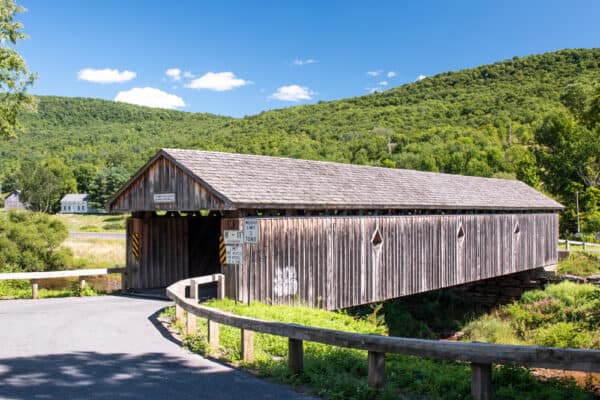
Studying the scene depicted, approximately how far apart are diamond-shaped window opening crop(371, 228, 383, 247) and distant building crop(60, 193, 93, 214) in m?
78.5

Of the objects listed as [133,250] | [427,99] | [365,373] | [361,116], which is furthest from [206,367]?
[427,99]

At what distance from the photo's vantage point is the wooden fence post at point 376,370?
4.78 metres

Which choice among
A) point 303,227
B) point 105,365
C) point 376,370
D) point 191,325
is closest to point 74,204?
point 303,227

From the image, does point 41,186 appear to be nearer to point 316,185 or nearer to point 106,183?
point 106,183

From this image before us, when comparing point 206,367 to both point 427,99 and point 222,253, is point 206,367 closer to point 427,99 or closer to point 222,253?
point 222,253

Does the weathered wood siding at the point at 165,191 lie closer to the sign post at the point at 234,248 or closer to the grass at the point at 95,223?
the sign post at the point at 234,248

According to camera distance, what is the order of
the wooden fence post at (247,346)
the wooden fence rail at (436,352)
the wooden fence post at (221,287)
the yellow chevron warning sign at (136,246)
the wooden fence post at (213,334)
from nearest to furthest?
the wooden fence rail at (436,352)
the wooden fence post at (247,346)
the wooden fence post at (213,334)
the wooden fence post at (221,287)
the yellow chevron warning sign at (136,246)

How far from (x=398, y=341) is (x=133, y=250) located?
32.5ft

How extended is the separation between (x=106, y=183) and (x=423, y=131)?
4341 cm

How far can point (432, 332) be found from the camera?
784 inches

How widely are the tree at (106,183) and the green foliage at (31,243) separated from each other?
180 feet

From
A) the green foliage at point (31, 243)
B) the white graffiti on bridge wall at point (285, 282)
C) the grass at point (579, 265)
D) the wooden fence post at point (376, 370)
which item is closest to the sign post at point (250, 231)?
the white graffiti on bridge wall at point (285, 282)

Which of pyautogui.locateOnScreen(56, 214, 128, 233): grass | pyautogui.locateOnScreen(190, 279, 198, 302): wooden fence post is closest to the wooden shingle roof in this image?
pyautogui.locateOnScreen(190, 279, 198, 302): wooden fence post

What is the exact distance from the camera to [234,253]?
34.6 feet
